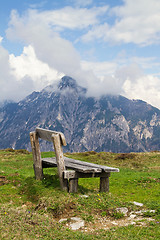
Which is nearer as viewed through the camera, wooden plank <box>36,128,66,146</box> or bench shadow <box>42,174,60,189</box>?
wooden plank <box>36,128,66,146</box>

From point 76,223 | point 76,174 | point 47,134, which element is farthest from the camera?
point 47,134

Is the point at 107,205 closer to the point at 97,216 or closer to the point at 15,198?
the point at 97,216

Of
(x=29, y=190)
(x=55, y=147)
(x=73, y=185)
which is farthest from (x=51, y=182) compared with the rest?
(x=55, y=147)

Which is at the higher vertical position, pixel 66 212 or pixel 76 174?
pixel 76 174

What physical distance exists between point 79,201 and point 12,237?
464 centimetres

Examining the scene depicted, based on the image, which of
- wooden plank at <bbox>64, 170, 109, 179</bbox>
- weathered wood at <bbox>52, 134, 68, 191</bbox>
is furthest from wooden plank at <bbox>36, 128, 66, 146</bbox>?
wooden plank at <bbox>64, 170, 109, 179</bbox>

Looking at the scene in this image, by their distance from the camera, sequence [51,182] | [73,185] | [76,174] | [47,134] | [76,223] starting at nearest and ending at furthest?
1. [76,223]
2. [73,185]
3. [76,174]
4. [47,134]
5. [51,182]

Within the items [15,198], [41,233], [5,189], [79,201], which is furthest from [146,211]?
[5,189]

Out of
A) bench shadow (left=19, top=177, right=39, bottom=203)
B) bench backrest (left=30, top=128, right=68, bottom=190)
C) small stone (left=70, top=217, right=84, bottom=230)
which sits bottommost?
small stone (left=70, top=217, right=84, bottom=230)

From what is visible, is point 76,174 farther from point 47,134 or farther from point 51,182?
point 47,134

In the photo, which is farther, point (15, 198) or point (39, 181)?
point (39, 181)

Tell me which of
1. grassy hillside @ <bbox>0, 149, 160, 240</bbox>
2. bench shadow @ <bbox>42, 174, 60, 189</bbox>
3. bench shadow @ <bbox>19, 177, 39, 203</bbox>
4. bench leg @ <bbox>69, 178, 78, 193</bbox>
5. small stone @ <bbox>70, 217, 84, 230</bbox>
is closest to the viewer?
grassy hillside @ <bbox>0, 149, 160, 240</bbox>

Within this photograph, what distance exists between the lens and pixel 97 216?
9789 mm

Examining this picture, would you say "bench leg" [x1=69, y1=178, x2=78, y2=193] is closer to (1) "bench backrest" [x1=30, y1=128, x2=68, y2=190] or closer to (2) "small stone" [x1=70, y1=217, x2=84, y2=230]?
(1) "bench backrest" [x1=30, y1=128, x2=68, y2=190]
